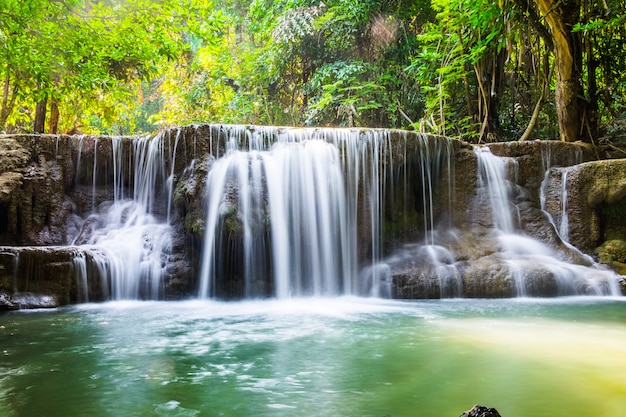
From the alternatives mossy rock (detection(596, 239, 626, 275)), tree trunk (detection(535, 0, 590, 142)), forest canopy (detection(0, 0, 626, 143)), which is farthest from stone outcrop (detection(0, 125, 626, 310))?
forest canopy (detection(0, 0, 626, 143))

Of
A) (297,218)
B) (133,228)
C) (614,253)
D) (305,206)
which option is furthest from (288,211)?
(614,253)

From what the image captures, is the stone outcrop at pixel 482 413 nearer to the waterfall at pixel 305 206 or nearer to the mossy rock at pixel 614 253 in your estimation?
the waterfall at pixel 305 206

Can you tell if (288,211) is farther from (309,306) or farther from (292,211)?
(309,306)

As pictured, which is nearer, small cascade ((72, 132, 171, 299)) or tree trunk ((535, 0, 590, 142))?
small cascade ((72, 132, 171, 299))

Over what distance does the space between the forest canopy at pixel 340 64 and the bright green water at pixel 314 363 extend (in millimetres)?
3930

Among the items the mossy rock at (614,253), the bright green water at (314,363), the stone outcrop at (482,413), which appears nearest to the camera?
the stone outcrop at (482,413)

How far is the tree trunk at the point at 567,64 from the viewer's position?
407 inches

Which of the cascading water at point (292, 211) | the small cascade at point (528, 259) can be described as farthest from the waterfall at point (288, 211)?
the small cascade at point (528, 259)

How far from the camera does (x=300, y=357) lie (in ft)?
13.8

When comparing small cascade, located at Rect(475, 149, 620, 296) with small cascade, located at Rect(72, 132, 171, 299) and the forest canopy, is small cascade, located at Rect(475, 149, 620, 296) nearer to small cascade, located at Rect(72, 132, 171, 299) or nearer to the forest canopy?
the forest canopy

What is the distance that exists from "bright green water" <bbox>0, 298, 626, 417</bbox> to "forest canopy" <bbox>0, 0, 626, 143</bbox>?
12.9ft

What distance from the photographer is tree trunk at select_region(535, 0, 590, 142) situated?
10.3 m

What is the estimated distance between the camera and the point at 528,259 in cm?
841

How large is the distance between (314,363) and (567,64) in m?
9.37
